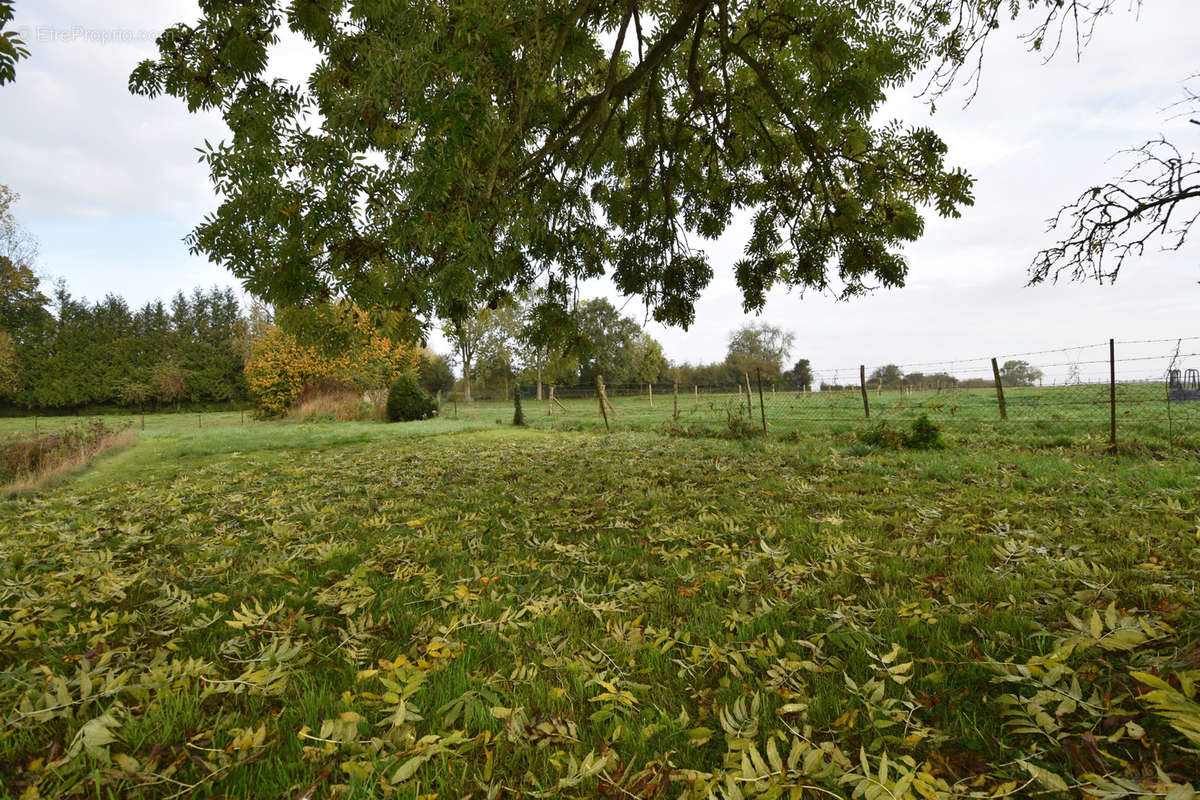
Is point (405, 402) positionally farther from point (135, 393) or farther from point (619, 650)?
point (135, 393)

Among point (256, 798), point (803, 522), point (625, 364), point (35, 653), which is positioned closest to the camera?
point (256, 798)

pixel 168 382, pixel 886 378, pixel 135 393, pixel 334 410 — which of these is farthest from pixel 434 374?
pixel 886 378

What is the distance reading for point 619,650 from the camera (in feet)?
7.05

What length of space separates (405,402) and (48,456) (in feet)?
36.6

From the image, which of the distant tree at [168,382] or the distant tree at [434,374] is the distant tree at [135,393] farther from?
the distant tree at [434,374]

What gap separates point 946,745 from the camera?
4.93 ft

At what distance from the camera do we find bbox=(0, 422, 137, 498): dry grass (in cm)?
769

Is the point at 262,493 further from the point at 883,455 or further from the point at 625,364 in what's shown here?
the point at 625,364

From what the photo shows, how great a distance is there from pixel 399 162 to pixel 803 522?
470 cm

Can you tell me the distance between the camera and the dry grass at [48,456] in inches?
303

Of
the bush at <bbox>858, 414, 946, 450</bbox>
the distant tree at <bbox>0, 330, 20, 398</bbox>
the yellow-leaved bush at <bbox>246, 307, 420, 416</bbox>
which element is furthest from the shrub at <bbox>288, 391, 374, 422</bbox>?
the bush at <bbox>858, 414, 946, 450</bbox>

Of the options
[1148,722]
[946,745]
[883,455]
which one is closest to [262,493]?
[946,745]

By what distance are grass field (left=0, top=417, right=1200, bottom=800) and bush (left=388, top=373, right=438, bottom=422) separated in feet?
52.8

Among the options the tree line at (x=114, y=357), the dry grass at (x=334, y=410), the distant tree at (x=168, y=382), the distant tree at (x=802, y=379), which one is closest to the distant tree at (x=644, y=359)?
the distant tree at (x=802, y=379)
